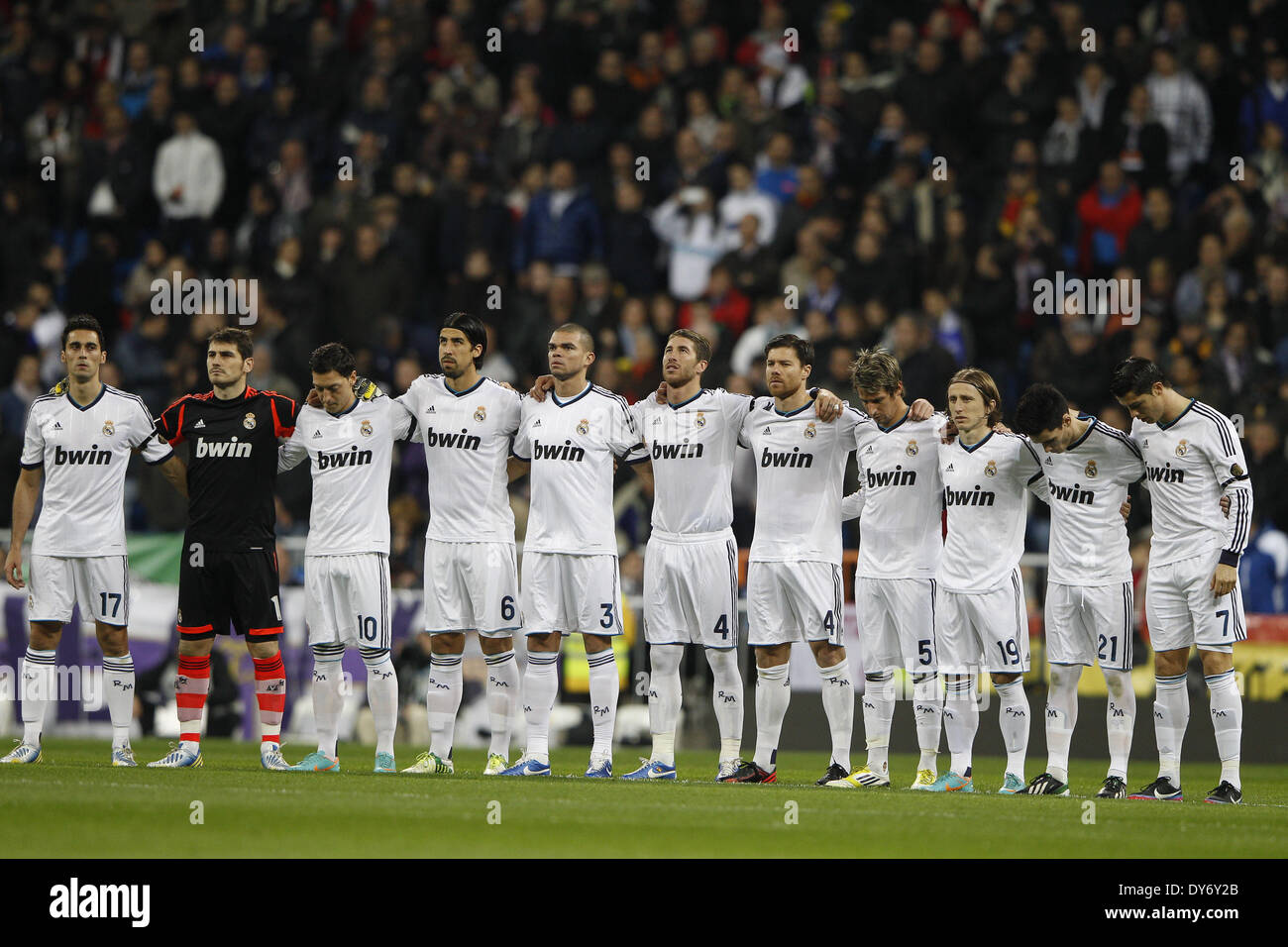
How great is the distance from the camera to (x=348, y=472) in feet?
41.2

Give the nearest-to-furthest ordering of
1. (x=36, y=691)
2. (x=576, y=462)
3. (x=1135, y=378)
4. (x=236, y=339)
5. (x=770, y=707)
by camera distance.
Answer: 1. (x=1135, y=378)
2. (x=770, y=707)
3. (x=576, y=462)
4. (x=236, y=339)
5. (x=36, y=691)

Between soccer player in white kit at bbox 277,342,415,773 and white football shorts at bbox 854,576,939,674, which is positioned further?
soccer player in white kit at bbox 277,342,415,773

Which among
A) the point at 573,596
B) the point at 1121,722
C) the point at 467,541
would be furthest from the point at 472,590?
the point at 1121,722

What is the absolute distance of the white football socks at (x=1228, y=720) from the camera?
38.5ft

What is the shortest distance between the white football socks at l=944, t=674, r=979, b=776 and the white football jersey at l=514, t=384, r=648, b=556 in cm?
246

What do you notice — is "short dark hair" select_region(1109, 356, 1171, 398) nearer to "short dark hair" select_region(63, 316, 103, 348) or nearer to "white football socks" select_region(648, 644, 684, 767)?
"white football socks" select_region(648, 644, 684, 767)

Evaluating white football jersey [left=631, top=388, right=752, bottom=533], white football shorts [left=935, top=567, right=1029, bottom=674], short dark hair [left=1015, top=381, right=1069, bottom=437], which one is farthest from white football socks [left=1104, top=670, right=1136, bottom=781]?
white football jersey [left=631, top=388, right=752, bottom=533]

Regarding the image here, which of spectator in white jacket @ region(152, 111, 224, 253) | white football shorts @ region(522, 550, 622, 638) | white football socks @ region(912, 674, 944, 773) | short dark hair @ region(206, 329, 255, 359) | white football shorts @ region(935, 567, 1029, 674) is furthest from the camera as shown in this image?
spectator in white jacket @ region(152, 111, 224, 253)

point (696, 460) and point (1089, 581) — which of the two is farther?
point (696, 460)

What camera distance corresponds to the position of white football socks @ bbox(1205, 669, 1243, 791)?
11742 millimetres

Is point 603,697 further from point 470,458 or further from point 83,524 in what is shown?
point 83,524

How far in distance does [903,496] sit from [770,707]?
1699 millimetres
